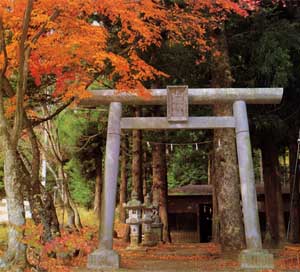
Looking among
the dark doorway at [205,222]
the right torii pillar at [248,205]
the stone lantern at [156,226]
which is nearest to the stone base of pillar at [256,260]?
the right torii pillar at [248,205]

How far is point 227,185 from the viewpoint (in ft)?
35.0

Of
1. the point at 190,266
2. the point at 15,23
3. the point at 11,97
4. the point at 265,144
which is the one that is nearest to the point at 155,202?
the point at 265,144

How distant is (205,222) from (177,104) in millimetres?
15746

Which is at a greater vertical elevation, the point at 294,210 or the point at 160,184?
the point at 160,184

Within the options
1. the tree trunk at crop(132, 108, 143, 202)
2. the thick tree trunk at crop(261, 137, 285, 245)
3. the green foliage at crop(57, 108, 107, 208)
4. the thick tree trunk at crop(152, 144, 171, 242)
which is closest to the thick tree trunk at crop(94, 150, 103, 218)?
the green foliage at crop(57, 108, 107, 208)

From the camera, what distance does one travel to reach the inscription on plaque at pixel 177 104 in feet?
30.9

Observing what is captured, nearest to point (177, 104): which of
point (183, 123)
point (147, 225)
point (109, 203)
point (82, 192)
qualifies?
Answer: point (183, 123)

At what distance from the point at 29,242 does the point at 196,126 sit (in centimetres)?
454

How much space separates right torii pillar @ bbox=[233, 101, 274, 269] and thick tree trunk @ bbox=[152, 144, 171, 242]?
22.8 feet

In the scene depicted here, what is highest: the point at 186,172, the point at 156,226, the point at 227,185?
the point at 186,172

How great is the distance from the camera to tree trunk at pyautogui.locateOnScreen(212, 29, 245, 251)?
1055 centimetres

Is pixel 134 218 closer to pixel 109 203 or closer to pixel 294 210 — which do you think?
pixel 109 203

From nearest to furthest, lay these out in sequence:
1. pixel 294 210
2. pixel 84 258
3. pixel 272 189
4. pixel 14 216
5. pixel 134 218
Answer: pixel 14 216 → pixel 84 258 → pixel 134 218 → pixel 294 210 → pixel 272 189

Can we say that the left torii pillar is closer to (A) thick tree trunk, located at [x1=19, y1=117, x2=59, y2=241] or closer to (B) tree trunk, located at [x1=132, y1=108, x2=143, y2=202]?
(A) thick tree trunk, located at [x1=19, y1=117, x2=59, y2=241]
